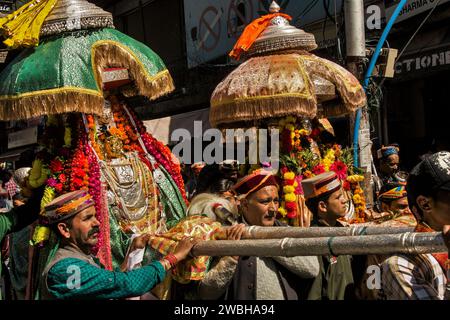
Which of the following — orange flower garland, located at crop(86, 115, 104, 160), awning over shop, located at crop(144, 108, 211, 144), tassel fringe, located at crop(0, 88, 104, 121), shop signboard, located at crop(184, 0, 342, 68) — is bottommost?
orange flower garland, located at crop(86, 115, 104, 160)

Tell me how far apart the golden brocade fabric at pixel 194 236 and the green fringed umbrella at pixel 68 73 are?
2116mm

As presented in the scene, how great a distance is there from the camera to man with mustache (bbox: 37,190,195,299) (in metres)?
3.68

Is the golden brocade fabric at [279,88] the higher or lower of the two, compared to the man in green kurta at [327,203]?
higher

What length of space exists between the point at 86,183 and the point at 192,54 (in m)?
11.2

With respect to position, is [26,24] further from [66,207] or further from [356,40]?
[356,40]

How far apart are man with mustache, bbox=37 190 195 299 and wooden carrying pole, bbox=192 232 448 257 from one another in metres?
0.24

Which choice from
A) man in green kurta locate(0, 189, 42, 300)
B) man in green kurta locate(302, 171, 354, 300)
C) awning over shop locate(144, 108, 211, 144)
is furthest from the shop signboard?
man in green kurta locate(302, 171, 354, 300)

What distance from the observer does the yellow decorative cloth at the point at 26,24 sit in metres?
6.06

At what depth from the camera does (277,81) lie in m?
6.67

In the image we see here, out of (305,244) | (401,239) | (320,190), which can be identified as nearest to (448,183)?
(401,239)

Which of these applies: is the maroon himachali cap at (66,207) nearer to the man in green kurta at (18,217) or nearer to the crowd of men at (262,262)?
the crowd of men at (262,262)

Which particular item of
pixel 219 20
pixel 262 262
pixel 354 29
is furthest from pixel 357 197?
pixel 219 20

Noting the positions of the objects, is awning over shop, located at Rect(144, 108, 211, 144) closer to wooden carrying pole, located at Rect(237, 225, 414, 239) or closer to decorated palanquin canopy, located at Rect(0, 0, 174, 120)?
decorated palanquin canopy, located at Rect(0, 0, 174, 120)

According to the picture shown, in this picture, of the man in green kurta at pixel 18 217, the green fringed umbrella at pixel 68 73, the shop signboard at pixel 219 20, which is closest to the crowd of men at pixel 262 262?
the man in green kurta at pixel 18 217
